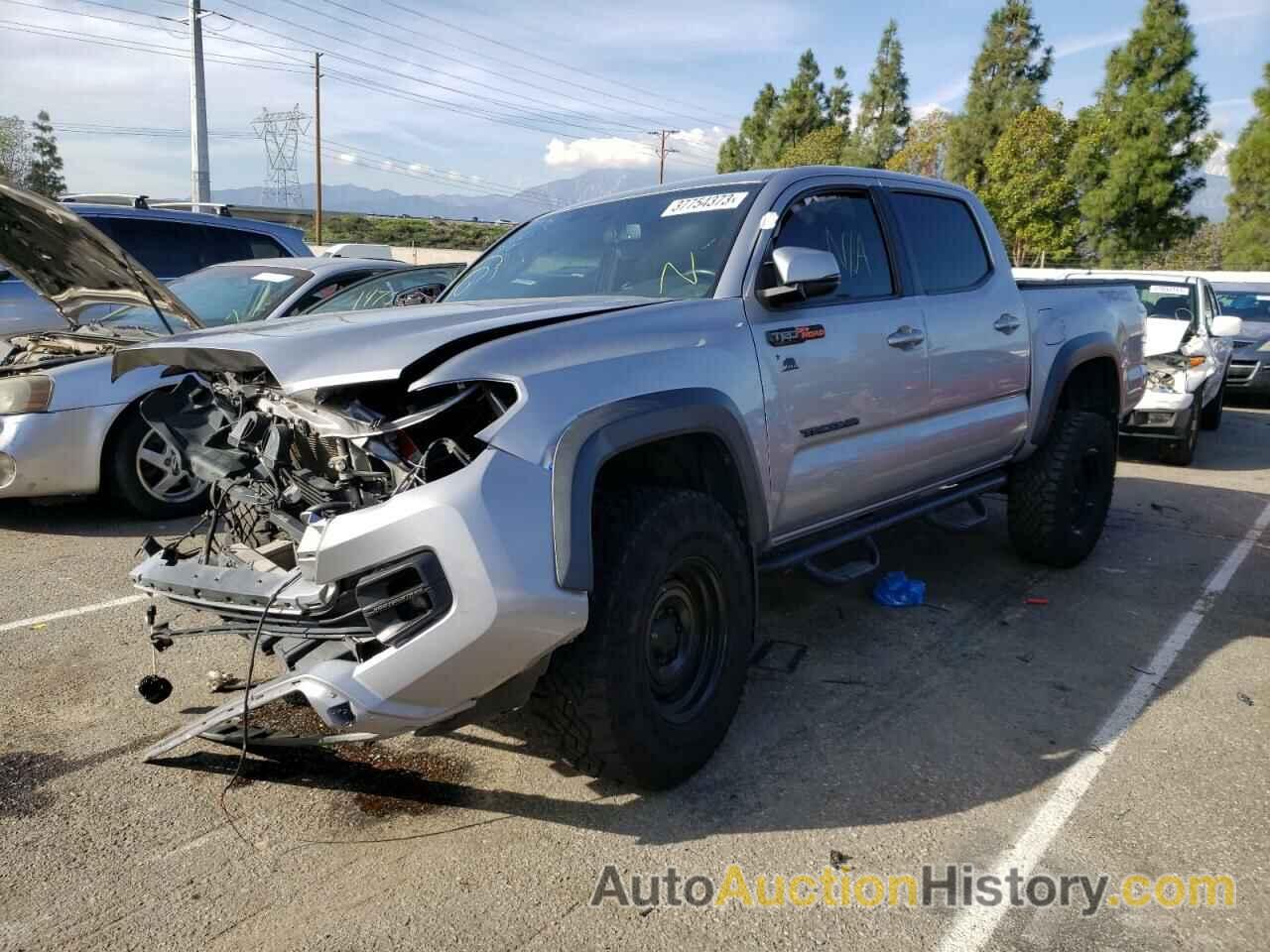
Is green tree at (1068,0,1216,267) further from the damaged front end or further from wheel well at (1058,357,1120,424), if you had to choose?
the damaged front end

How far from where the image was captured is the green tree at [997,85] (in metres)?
41.0

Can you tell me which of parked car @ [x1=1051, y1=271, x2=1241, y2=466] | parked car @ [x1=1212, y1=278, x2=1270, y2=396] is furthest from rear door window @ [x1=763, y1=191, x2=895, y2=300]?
parked car @ [x1=1212, y1=278, x2=1270, y2=396]

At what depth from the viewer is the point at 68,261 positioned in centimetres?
406

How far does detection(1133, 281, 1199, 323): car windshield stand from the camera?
10852mm

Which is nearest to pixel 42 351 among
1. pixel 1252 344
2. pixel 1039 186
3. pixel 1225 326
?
pixel 1225 326

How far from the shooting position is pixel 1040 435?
5254mm

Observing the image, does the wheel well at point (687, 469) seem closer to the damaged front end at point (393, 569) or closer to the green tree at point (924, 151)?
the damaged front end at point (393, 569)

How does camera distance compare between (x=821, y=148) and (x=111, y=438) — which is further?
(x=821, y=148)

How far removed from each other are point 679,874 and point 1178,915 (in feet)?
4.29

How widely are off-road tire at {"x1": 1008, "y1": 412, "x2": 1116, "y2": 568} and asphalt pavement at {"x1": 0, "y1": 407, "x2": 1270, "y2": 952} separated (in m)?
0.68

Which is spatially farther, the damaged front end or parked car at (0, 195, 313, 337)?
parked car at (0, 195, 313, 337)

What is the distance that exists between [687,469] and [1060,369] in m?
2.88

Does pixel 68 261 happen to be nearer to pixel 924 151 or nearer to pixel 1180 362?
pixel 1180 362

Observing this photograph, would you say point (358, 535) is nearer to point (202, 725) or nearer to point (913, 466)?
point (202, 725)
